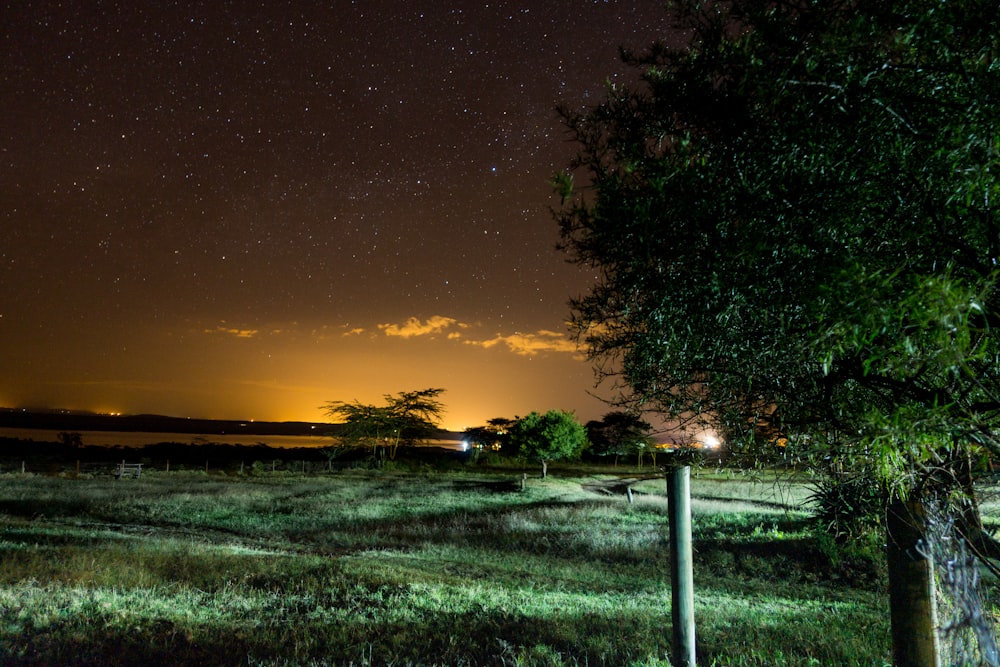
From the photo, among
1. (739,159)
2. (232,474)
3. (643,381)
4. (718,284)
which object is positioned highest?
(739,159)

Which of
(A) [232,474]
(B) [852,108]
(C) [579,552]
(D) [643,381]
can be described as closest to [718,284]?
(B) [852,108]

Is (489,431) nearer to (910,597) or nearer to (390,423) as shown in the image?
(390,423)

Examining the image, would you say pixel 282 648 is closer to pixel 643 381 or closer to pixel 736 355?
pixel 643 381

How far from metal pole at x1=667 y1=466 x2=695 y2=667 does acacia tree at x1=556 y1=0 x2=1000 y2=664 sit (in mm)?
1165

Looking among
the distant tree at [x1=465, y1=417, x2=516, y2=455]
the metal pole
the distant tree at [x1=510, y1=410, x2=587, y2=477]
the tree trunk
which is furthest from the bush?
the distant tree at [x1=465, y1=417, x2=516, y2=455]

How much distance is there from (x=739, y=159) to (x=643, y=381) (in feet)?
9.68

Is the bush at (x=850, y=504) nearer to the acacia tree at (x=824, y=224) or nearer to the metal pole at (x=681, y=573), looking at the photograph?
the acacia tree at (x=824, y=224)

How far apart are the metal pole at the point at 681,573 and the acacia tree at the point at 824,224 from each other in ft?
3.82

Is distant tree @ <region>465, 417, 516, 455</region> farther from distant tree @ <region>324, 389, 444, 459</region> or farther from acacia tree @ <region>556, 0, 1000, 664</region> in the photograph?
acacia tree @ <region>556, 0, 1000, 664</region>

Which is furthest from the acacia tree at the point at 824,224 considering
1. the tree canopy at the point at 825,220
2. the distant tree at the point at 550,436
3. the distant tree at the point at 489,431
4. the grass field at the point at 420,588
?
the distant tree at the point at 489,431

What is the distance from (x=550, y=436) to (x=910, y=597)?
1933 inches

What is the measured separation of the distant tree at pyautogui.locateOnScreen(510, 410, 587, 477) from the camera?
55625 millimetres

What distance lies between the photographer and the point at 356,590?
12.4 meters

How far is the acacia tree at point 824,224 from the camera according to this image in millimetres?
3727
